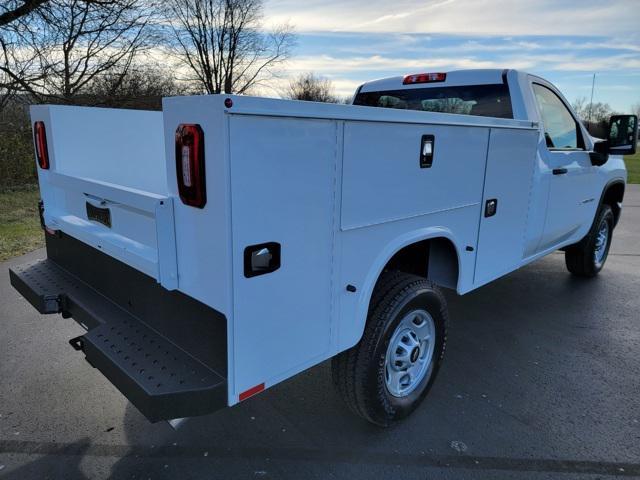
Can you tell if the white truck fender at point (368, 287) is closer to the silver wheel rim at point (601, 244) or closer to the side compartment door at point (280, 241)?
the side compartment door at point (280, 241)

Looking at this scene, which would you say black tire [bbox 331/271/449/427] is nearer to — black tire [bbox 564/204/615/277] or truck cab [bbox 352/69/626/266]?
truck cab [bbox 352/69/626/266]

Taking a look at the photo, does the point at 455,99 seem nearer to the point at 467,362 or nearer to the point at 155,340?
the point at 467,362

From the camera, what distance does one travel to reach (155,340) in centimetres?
214

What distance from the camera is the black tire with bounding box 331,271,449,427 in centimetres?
239

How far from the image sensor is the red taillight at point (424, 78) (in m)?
4.03

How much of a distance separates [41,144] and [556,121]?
12.6ft

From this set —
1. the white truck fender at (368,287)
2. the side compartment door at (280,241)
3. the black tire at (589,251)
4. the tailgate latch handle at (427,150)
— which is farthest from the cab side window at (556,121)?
the side compartment door at (280,241)

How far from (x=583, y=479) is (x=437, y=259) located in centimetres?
138

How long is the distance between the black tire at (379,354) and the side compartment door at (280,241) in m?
0.40

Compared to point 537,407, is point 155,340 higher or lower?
higher

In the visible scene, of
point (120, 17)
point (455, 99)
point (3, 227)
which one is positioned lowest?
point (3, 227)

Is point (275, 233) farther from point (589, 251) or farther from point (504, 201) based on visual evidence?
point (589, 251)

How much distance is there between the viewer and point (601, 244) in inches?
220

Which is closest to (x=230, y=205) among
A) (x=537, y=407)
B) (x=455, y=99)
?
(x=537, y=407)
